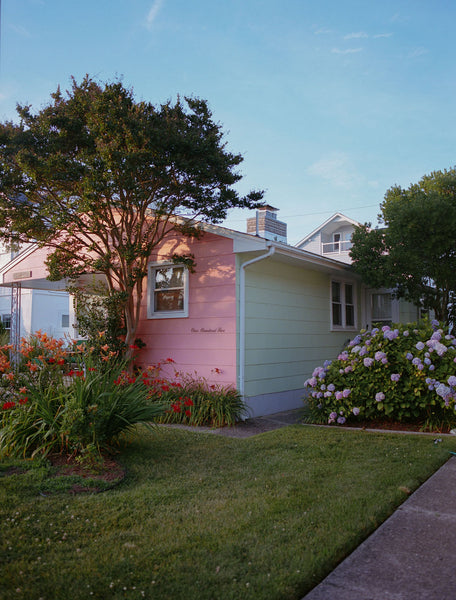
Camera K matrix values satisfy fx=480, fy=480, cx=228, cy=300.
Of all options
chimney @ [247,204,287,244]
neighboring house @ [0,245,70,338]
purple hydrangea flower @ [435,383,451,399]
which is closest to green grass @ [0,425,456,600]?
purple hydrangea flower @ [435,383,451,399]

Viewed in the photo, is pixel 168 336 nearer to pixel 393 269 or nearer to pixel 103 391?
pixel 103 391

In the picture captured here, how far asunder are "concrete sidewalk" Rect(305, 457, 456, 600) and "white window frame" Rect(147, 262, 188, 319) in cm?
590

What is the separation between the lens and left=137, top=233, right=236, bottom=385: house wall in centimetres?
854

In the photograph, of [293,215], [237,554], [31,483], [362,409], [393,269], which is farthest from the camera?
[293,215]

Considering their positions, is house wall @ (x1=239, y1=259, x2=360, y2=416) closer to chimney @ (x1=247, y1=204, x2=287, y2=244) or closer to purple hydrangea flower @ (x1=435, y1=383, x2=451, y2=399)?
chimney @ (x1=247, y1=204, x2=287, y2=244)

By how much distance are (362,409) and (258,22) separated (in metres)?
7.35

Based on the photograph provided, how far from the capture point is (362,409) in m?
7.52

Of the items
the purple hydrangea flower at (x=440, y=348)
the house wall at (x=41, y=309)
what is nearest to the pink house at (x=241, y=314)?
the purple hydrangea flower at (x=440, y=348)

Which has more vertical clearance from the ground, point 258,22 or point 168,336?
point 258,22

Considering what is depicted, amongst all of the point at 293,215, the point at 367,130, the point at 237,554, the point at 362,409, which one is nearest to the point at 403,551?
the point at 237,554

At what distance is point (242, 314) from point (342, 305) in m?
4.21

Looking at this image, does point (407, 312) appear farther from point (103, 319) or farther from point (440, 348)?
point (103, 319)

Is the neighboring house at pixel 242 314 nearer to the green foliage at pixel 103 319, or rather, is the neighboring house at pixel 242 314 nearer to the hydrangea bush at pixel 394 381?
the green foliage at pixel 103 319

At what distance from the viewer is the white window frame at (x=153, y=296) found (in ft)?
30.4
